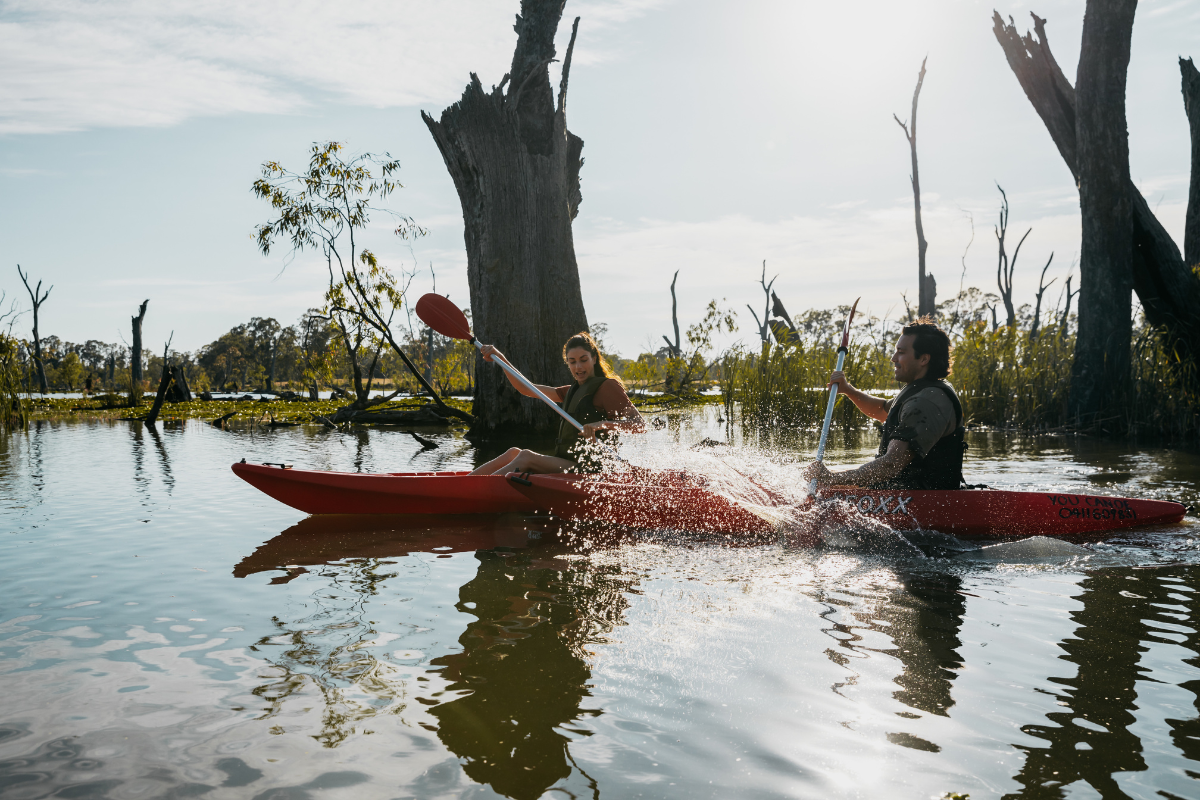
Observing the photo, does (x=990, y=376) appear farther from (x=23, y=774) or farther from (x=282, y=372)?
(x=282, y=372)

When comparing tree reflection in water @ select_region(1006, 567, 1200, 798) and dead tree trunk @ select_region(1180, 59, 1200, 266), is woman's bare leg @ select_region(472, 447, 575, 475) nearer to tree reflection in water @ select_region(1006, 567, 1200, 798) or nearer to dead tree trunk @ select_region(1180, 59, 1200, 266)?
tree reflection in water @ select_region(1006, 567, 1200, 798)

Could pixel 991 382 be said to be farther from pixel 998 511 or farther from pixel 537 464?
pixel 537 464

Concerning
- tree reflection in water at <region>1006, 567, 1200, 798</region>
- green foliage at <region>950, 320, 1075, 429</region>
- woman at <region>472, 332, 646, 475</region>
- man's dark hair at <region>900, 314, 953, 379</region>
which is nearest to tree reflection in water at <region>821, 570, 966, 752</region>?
tree reflection in water at <region>1006, 567, 1200, 798</region>

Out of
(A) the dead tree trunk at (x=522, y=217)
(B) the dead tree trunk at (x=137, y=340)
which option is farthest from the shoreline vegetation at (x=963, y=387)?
(B) the dead tree trunk at (x=137, y=340)

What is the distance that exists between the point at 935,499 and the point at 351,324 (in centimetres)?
1225

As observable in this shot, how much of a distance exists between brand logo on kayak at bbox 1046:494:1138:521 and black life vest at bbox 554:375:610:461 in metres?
2.81

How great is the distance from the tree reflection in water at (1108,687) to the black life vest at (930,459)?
92 cm

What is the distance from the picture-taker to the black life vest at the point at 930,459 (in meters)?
4.37

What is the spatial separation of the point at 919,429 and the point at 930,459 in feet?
1.07

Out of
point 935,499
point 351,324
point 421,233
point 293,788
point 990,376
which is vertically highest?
point 421,233

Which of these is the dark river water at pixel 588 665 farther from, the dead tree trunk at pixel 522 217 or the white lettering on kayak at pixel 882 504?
the dead tree trunk at pixel 522 217

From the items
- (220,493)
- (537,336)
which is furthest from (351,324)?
(220,493)

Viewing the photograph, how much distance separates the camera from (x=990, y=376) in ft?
37.9

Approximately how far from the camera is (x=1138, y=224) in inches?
375
